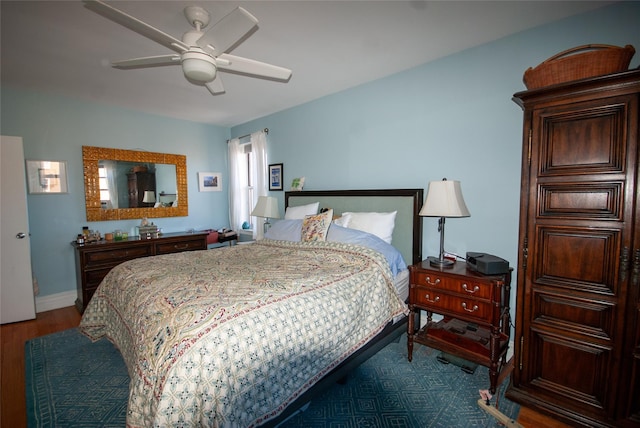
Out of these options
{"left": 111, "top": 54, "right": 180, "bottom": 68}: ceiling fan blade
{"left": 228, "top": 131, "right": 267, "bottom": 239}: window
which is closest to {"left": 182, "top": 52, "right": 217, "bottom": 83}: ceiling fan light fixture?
{"left": 111, "top": 54, "right": 180, "bottom": 68}: ceiling fan blade

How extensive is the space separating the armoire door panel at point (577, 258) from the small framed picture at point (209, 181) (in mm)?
4550

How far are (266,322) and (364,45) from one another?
7.24 feet

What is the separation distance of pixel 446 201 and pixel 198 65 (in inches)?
76.0

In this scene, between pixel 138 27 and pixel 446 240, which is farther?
pixel 446 240

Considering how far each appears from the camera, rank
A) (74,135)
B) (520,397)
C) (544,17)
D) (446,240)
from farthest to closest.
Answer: (74,135) → (446,240) → (544,17) → (520,397)

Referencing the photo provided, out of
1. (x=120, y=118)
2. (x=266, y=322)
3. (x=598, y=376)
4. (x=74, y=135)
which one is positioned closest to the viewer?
(x=266, y=322)

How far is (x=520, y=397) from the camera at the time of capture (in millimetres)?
1773

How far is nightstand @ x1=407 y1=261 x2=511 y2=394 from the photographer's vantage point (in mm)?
1881

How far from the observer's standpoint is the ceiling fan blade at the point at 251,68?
186 centimetres

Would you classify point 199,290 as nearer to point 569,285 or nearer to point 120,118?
point 569,285

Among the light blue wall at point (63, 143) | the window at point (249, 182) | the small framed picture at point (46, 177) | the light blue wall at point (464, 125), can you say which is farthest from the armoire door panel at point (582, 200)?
the small framed picture at point (46, 177)

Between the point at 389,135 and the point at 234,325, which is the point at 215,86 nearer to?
the point at 389,135

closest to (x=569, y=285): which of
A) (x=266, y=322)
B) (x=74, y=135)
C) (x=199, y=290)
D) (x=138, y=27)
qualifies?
(x=266, y=322)

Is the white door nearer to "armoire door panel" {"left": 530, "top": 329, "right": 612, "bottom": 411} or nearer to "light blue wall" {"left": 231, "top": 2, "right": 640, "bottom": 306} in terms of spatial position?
"light blue wall" {"left": 231, "top": 2, "right": 640, "bottom": 306}
